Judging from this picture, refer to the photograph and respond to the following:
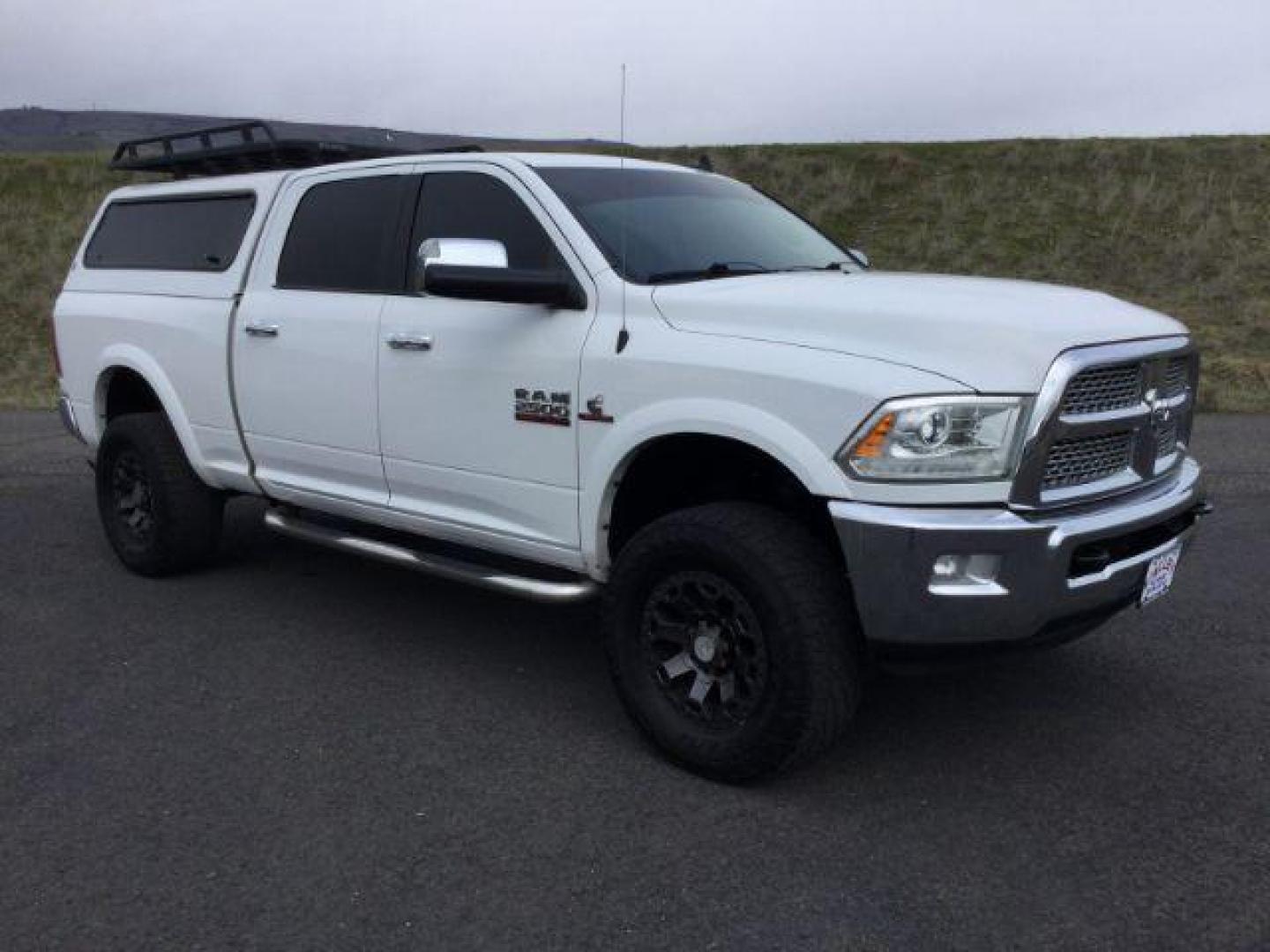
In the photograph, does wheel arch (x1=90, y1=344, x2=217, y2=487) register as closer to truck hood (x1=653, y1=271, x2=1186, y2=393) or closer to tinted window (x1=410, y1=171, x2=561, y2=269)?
tinted window (x1=410, y1=171, x2=561, y2=269)

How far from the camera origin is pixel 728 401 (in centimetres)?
346

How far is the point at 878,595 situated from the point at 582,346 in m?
1.32

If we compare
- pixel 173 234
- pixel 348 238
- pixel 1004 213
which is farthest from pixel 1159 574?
pixel 1004 213

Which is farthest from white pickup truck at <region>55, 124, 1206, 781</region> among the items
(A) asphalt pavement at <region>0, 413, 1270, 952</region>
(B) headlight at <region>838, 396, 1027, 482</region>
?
(A) asphalt pavement at <region>0, 413, 1270, 952</region>

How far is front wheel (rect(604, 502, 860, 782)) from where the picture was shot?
3.33 metres

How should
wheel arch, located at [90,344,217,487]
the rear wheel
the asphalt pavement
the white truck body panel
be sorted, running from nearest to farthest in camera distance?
the asphalt pavement
the white truck body panel
wheel arch, located at [90,344,217,487]
the rear wheel

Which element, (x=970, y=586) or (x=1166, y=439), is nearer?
(x=970, y=586)

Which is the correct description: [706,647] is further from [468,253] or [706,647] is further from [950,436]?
[468,253]

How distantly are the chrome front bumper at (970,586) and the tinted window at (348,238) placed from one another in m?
2.32

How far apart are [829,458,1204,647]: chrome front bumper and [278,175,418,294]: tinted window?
2318 mm

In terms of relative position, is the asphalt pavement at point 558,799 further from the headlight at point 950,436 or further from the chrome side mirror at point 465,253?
the chrome side mirror at point 465,253

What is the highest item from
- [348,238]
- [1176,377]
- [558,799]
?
[348,238]

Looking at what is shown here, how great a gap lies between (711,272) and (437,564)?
1.51 metres

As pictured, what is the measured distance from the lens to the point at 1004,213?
71.8 feet
